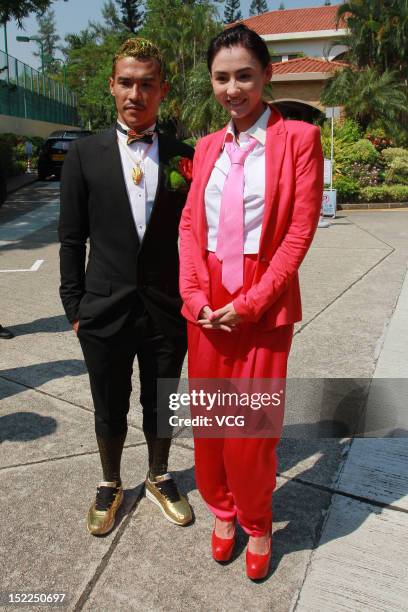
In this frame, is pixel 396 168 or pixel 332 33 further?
pixel 332 33

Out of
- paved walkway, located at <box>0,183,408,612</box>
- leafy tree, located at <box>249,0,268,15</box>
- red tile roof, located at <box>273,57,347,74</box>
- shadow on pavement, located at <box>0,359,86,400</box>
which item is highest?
leafy tree, located at <box>249,0,268,15</box>

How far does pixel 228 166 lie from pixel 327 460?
5.64 feet

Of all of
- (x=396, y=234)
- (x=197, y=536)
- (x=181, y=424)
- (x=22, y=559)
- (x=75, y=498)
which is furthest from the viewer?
(x=396, y=234)

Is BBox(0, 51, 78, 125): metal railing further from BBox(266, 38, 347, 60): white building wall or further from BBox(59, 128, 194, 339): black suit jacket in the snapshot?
BBox(59, 128, 194, 339): black suit jacket

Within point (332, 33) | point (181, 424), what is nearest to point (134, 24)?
point (332, 33)

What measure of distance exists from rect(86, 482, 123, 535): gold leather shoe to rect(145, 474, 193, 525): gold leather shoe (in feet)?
0.50

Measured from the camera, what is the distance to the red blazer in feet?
6.47

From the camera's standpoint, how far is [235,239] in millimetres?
2035

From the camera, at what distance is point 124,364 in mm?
2434

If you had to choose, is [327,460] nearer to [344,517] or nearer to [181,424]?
[344,517]

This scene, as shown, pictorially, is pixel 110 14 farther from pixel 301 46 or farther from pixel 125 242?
pixel 125 242

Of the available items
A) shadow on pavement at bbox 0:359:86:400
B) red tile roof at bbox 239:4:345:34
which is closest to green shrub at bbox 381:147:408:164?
shadow on pavement at bbox 0:359:86:400

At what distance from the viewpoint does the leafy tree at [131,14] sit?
2291 inches

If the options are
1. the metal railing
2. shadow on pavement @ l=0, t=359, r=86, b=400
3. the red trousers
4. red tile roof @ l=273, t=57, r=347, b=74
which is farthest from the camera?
red tile roof @ l=273, t=57, r=347, b=74
